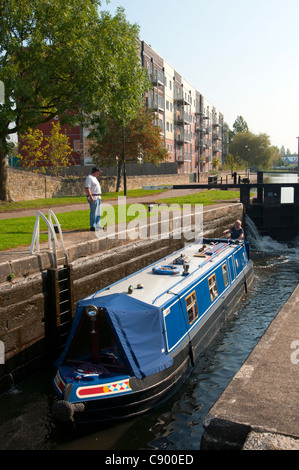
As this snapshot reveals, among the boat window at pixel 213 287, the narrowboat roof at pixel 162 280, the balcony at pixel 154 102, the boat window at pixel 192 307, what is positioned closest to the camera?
the narrowboat roof at pixel 162 280

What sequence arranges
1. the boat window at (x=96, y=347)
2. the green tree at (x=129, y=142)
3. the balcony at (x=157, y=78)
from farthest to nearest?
the balcony at (x=157, y=78) → the green tree at (x=129, y=142) → the boat window at (x=96, y=347)

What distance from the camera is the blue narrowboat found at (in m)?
6.94

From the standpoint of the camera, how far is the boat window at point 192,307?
9.35 metres

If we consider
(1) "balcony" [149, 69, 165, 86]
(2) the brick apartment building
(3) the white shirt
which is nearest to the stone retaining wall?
(2) the brick apartment building

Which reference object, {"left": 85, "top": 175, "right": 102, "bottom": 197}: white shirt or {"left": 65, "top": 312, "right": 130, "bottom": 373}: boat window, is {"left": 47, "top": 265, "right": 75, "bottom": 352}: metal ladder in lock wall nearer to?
{"left": 65, "top": 312, "right": 130, "bottom": 373}: boat window

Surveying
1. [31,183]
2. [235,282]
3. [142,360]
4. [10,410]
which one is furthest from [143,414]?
[31,183]

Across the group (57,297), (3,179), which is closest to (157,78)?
(3,179)

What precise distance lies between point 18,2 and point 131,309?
15.5 meters

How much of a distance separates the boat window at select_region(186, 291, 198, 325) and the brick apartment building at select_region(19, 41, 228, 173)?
2894 centimetres

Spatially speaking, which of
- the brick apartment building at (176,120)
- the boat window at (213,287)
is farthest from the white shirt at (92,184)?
the brick apartment building at (176,120)

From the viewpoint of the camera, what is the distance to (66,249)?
10.5 m

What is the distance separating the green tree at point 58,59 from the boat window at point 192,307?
1186 cm

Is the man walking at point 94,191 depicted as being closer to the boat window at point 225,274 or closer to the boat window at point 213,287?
the boat window at point 213,287

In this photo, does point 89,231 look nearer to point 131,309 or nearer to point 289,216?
point 131,309
